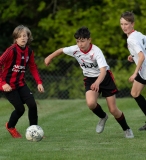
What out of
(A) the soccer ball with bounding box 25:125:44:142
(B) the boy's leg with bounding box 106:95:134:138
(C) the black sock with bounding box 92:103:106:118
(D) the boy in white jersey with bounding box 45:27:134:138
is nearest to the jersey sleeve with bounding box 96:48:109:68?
(D) the boy in white jersey with bounding box 45:27:134:138

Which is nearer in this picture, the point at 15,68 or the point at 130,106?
the point at 15,68

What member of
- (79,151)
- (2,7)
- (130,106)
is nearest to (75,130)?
(79,151)

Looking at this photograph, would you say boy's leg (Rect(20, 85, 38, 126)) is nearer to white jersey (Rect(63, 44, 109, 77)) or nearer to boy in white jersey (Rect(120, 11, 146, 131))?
white jersey (Rect(63, 44, 109, 77))

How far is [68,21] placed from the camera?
79.3 ft

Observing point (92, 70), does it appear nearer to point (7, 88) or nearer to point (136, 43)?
point (136, 43)

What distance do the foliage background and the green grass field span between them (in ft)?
31.8

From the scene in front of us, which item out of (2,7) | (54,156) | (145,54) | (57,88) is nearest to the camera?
(54,156)

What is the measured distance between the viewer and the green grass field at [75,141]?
7488 millimetres

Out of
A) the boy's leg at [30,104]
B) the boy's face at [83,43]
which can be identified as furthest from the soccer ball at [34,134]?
A: the boy's face at [83,43]

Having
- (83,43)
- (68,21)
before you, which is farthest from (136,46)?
(68,21)

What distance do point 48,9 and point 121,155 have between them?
17.9 m

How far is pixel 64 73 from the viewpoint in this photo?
19062 mm

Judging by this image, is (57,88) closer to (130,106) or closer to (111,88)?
(130,106)

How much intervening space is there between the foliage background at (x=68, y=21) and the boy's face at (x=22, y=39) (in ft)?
41.2
